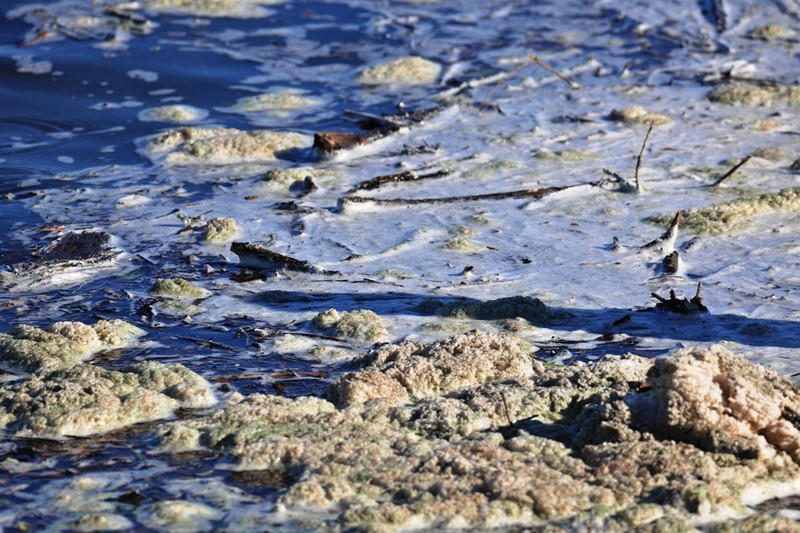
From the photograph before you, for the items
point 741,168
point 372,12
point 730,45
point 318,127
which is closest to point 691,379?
point 741,168

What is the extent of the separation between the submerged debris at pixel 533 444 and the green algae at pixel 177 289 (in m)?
1.23

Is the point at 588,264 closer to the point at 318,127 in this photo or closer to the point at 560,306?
the point at 560,306

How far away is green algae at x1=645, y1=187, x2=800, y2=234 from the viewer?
5516mm

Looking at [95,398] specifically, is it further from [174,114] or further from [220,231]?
[174,114]

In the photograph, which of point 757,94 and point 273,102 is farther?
point 273,102

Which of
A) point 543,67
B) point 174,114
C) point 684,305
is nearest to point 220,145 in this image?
point 174,114

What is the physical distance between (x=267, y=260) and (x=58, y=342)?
124 cm

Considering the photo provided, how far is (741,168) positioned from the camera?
21.1 feet

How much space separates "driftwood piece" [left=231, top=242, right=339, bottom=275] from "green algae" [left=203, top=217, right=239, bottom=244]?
42 cm

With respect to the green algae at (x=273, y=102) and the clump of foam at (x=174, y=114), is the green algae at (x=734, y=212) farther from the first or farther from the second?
the clump of foam at (x=174, y=114)

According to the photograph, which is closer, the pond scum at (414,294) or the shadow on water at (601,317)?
the pond scum at (414,294)

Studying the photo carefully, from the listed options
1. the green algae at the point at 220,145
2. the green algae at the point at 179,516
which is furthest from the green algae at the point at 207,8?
the green algae at the point at 179,516

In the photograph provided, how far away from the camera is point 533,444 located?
3139 millimetres

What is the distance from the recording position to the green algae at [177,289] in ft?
15.5
